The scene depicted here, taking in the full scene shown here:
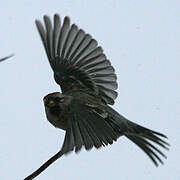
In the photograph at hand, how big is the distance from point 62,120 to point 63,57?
55 cm

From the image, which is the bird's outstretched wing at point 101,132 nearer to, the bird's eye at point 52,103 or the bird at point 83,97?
the bird at point 83,97

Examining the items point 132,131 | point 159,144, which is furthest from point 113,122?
point 159,144

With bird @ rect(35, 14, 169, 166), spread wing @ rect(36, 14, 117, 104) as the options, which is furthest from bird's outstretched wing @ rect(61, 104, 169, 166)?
spread wing @ rect(36, 14, 117, 104)

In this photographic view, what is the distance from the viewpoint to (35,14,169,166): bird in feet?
6.35

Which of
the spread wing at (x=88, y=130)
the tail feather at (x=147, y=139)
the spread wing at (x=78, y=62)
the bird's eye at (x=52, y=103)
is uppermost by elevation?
the spread wing at (x=78, y=62)

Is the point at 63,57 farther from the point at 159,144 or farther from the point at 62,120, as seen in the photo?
the point at 159,144

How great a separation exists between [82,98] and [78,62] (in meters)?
0.45

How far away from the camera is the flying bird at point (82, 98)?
6.32 ft

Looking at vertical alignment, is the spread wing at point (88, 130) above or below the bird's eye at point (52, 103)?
below

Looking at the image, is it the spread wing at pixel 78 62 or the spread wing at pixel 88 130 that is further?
the spread wing at pixel 78 62

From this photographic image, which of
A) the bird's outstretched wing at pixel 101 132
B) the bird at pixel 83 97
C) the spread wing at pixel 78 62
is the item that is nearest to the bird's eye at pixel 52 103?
the bird at pixel 83 97

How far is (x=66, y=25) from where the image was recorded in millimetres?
2387

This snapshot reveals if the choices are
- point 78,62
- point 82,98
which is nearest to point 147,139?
point 82,98

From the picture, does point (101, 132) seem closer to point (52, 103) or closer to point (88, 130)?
point (88, 130)
